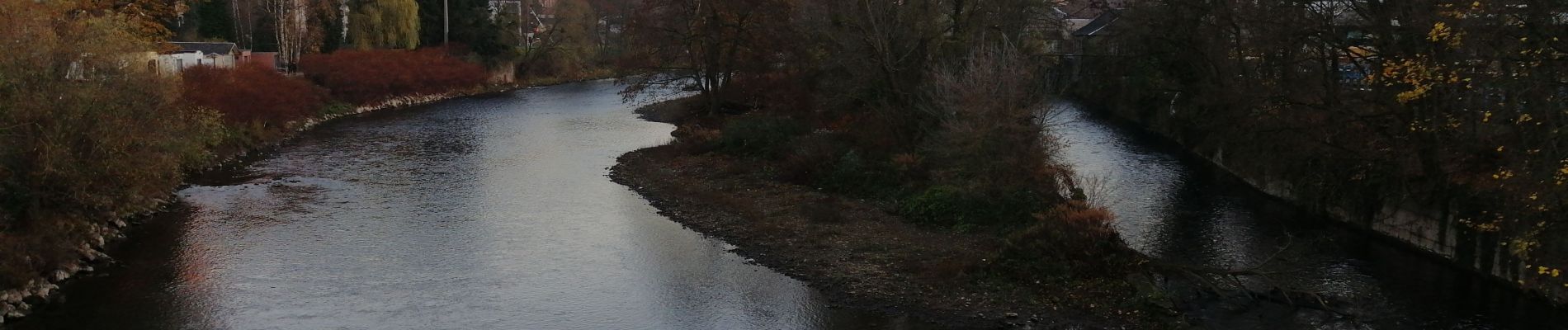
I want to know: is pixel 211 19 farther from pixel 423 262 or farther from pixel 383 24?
pixel 423 262

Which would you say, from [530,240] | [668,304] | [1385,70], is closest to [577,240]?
[530,240]

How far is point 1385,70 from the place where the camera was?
19.5 metres

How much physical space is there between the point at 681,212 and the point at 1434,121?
49.6 ft

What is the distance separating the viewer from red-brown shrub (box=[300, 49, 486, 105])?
1901 inches

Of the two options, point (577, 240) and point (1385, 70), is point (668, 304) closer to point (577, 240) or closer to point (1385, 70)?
point (577, 240)

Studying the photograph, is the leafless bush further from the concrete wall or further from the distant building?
the distant building

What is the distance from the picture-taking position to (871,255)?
20609mm

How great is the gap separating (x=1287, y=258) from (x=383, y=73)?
134 ft

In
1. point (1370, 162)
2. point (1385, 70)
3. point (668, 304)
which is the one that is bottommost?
point (668, 304)

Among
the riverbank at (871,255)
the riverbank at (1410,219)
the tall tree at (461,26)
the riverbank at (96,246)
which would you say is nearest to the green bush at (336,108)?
the riverbank at (96,246)

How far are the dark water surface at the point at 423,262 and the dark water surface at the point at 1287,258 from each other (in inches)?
258

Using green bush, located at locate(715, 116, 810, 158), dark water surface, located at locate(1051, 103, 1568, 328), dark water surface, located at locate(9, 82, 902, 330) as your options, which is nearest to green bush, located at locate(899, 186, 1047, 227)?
dark water surface, located at locate(1051, 103, 1568, 328)

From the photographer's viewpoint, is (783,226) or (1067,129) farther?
(1067,129)

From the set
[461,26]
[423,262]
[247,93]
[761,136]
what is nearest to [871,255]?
[423,262]
